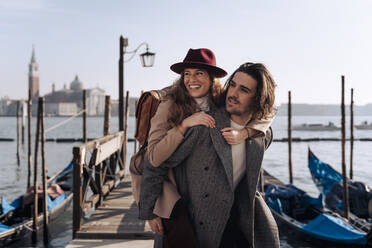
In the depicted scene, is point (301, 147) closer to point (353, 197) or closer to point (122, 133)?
point (353, 197)

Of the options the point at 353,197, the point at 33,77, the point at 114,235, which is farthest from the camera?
the point at 33,77

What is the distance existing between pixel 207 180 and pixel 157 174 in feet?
0.75

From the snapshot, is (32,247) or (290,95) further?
(290,95)

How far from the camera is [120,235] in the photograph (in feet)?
13.7

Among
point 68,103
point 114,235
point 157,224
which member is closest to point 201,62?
point 157,224

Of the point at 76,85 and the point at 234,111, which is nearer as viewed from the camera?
the point at 234,111

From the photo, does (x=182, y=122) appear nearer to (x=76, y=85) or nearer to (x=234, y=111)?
(x=234, y=111)

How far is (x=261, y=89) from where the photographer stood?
5.67 feet

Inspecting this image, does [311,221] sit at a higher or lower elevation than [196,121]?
lower

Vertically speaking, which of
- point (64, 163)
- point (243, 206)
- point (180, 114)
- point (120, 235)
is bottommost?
point (64, 163)

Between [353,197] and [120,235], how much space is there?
22.4ft

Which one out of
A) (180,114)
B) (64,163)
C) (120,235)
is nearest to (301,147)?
(64,163)

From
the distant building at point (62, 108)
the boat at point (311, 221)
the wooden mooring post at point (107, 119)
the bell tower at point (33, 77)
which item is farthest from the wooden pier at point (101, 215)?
the bell tower at point (33, 77)

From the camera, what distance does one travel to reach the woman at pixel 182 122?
5.40 ft
